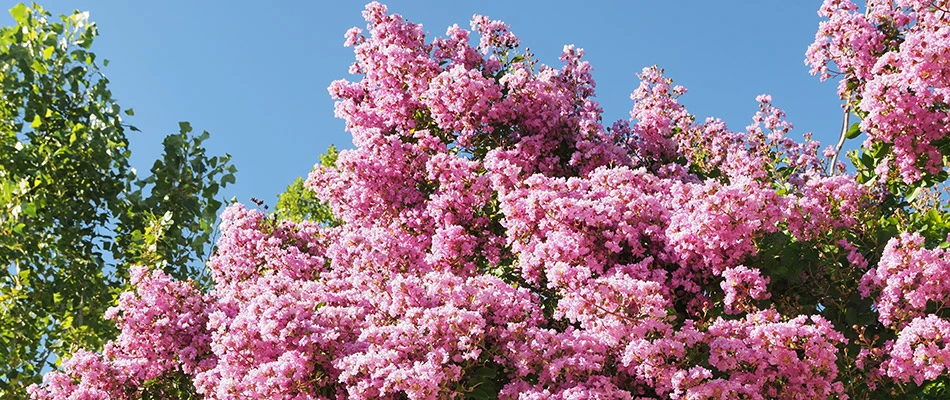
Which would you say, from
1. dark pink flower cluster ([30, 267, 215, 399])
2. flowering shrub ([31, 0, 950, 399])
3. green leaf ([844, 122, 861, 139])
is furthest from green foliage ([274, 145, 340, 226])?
green leaf ([844, 122, 861, 139])

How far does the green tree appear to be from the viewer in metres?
10.8

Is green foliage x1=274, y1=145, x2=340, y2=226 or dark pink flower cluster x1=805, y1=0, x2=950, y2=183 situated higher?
green foliage x1=274, y1=145, x2=340, y2=226

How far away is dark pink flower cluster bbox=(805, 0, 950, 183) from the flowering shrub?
28mm

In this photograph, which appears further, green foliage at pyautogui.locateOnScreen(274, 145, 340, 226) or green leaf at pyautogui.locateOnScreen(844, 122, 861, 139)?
green foliage at pyautogui.locateOnScreen(274, 145, 340, 226)

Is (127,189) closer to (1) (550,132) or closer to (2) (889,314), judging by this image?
(1) (550,132)

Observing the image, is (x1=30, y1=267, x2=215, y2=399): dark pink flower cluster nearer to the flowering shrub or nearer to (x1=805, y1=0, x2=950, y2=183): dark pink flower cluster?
the flowering shrub

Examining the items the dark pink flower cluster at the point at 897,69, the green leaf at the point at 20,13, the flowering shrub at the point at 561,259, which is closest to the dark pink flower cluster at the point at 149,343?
the flowering shrub at the point at 561,259

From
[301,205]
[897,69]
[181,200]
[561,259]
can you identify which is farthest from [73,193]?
[301,205]

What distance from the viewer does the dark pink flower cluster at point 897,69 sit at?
904 centimetres

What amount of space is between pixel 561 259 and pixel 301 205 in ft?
60.8

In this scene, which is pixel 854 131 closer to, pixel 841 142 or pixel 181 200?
pixel 841 142

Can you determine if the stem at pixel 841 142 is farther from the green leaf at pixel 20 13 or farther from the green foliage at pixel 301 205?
the green foliage at pixel 301 205

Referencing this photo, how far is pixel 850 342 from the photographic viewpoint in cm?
834

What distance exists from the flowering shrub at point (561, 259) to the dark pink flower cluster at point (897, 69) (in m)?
0.03
